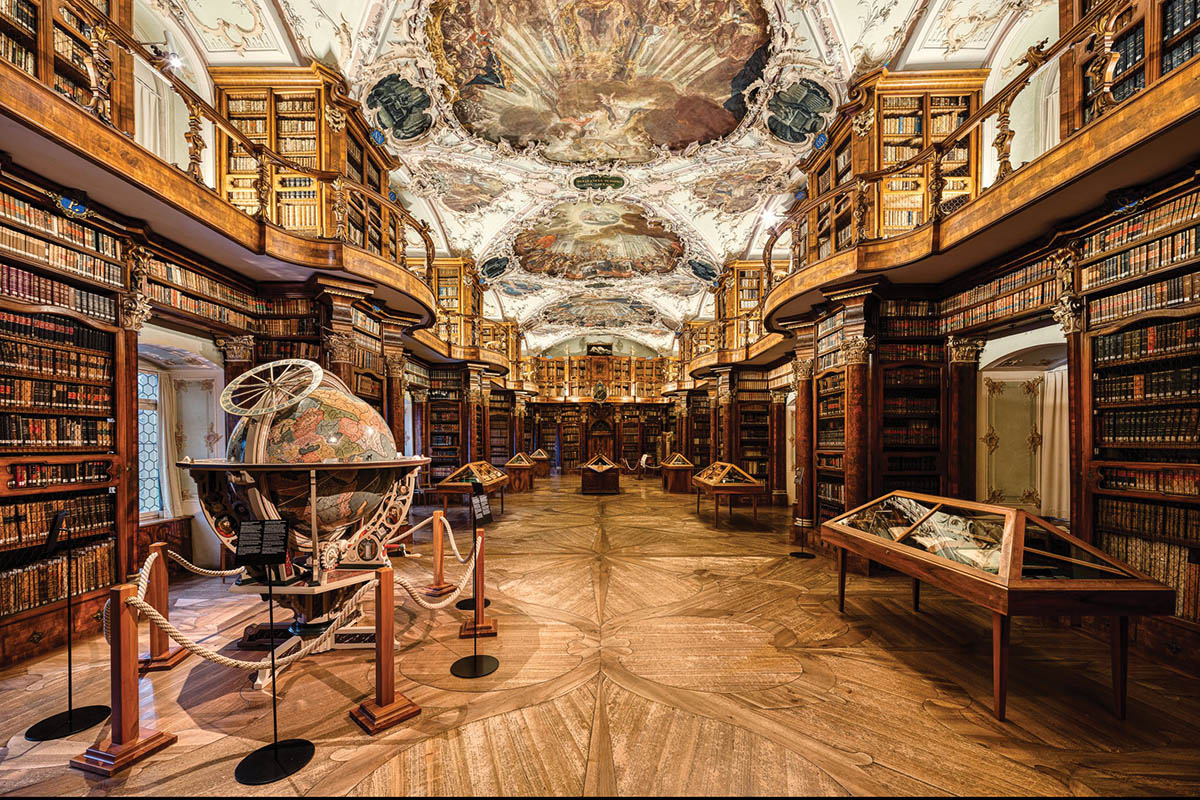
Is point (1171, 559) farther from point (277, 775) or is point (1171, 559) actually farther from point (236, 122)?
point (236, 122)

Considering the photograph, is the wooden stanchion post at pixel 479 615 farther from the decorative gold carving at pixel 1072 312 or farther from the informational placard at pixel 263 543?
the decorative gold carving at pixel 1072 312

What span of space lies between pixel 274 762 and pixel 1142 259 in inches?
283

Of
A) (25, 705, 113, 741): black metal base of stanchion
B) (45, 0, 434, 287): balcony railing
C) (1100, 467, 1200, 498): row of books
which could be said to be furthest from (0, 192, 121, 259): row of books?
(1100, 467, 1200, 498): row of books

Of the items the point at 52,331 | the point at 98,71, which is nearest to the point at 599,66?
the point at 98,71

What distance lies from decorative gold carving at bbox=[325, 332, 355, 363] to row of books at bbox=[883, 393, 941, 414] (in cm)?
746

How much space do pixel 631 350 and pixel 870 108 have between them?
1880 centimetres

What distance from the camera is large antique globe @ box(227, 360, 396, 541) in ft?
11.1

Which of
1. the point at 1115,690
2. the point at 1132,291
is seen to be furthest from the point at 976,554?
the point at 1132,291

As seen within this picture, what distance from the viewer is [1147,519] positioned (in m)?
4.08

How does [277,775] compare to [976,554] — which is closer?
[277,775]

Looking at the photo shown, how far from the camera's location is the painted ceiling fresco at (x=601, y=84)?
6.07 meters

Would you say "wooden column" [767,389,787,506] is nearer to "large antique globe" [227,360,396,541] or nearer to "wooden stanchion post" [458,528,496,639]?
"wooden stanchion post" [458,528,496,639]

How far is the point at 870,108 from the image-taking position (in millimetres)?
6461

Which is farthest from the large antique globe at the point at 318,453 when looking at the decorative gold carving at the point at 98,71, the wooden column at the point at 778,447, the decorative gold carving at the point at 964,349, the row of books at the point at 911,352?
the wooden column at the point at 778,447
